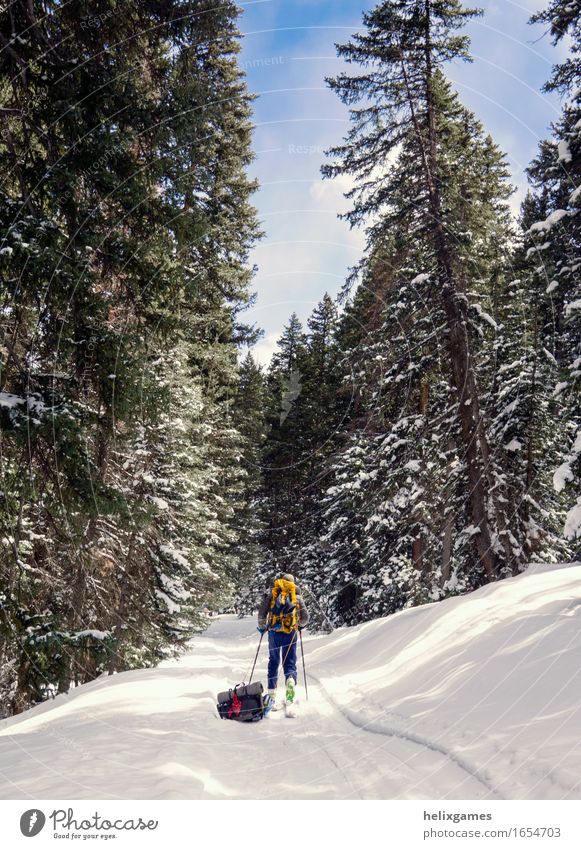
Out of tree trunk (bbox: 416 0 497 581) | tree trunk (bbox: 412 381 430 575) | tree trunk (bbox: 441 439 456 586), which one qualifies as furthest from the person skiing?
tree trunk (bbox: 412 381 430 575)

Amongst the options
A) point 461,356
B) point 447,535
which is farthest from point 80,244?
point 447,535

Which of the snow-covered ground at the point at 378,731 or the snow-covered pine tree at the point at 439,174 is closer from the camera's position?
the snow-covered ground at the point at 378,731

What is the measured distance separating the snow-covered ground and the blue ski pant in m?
0.54

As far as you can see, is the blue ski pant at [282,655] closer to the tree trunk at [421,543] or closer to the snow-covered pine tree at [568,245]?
the snow-covered pine tree at [568,245]

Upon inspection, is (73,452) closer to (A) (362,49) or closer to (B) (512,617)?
(B) (512,617)

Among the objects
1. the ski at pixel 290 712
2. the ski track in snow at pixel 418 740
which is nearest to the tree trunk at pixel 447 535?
the ski track in snow at pixel 418 740

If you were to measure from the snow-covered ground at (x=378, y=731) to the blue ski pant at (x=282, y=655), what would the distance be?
0.54 metres

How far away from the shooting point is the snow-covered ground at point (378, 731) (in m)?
3.85

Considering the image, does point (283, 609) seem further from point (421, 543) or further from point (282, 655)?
point (421, 543)

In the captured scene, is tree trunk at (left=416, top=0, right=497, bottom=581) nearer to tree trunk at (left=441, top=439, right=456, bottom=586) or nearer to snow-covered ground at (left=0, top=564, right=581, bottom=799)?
tree trunk at (left=441, top=439, right=456, bottom=586)

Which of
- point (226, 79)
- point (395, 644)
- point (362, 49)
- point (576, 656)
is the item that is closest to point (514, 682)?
point (576, 656)

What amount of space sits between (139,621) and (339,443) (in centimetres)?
1781

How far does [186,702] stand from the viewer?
7.23 metres
